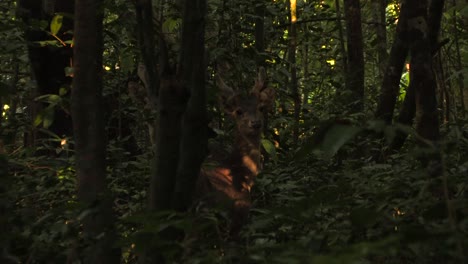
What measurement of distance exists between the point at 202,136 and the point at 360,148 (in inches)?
157

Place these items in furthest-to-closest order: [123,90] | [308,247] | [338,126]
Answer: [123,90], [308,247], [338,126]

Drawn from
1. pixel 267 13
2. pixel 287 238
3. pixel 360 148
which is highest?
pixel 267 13

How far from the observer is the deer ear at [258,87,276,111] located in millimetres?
6922

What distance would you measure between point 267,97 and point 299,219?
4.54m

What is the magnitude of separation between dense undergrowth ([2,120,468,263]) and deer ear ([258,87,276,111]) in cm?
81

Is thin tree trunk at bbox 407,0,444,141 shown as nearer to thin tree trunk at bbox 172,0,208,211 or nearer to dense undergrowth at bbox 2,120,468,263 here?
dense undergrowth at bbox 2,120,468,263

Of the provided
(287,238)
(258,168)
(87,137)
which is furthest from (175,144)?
(258,168)

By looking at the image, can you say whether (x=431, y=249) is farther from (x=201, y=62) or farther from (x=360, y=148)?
(x=360, y=148)

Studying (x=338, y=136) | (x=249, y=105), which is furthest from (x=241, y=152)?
(x=338, y=136)

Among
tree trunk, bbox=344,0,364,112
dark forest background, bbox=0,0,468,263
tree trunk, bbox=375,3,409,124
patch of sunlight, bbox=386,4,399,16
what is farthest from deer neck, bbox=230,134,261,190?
patch of sunlight, bbox=386,4,399,16

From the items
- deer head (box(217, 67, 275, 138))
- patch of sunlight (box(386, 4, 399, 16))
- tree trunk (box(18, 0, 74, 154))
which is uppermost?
patch of sunlight (box(386, 4, 399, 16))

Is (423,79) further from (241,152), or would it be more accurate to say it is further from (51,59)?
(51,59)

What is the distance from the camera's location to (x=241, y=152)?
654 cm

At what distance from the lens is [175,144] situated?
116 inches
